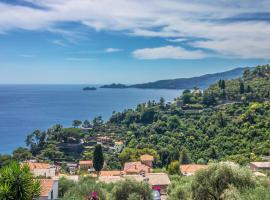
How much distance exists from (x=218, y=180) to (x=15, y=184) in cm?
990

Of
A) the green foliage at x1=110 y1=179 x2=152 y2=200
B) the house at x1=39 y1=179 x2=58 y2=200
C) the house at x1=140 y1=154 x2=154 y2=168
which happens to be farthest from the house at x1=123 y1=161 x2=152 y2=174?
the house at x1=39 y1=179 x2=58 y2=200

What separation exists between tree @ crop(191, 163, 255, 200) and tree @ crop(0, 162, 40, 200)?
895cm

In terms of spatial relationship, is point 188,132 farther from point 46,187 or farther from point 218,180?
point 218,180

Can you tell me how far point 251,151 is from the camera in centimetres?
5194

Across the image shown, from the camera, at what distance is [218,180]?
57.3 feet

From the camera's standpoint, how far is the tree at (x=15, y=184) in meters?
10.7

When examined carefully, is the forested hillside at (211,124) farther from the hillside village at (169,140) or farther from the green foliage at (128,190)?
the green foliage at (128,190)

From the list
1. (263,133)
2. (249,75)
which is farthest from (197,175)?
(249,75)

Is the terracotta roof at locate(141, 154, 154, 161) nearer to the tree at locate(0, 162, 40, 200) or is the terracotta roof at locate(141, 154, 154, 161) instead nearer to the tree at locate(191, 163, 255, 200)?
the tree at locate(191, 163, 255, 200)

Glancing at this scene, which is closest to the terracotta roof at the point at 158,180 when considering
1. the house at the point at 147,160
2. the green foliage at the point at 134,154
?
the house at the point at 147,160

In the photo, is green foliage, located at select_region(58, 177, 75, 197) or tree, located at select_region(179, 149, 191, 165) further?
tree, located at select_region(179, 149, 191, 165)

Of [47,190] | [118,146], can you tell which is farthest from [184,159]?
[47,190]

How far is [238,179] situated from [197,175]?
6.13ft

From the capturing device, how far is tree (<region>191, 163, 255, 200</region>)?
1720cm
